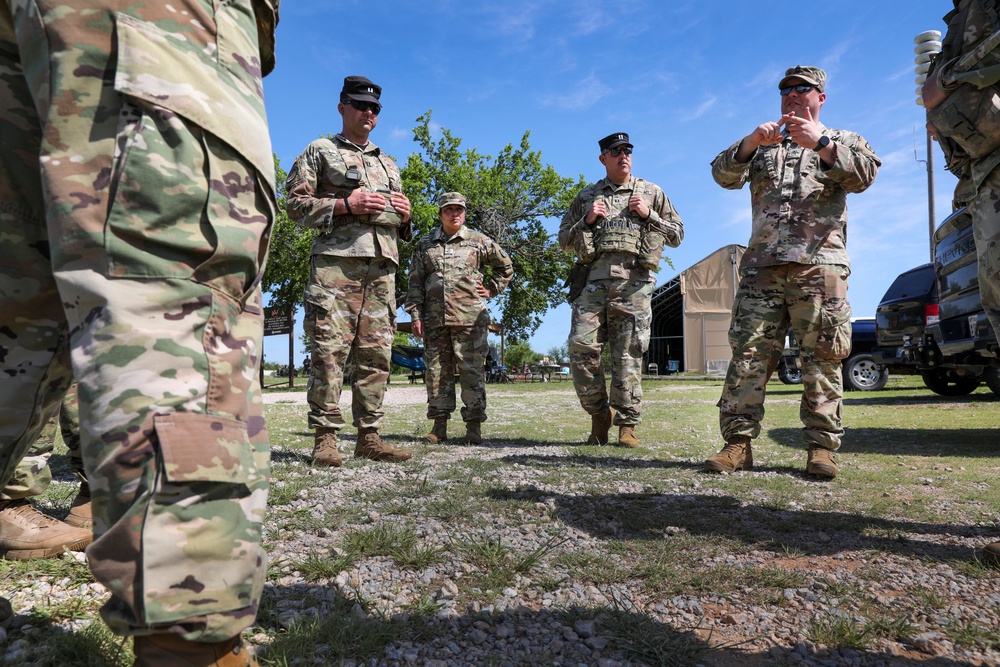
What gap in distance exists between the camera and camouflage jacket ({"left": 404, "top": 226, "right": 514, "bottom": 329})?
6117 millimetres

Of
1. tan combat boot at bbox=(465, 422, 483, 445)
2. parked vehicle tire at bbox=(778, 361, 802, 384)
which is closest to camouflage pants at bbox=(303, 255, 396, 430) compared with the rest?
tan combat boot at bbox=(465, 422, 483, 445)

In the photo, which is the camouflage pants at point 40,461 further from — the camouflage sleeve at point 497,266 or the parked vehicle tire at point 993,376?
the parked vehicle tire at point 993,376

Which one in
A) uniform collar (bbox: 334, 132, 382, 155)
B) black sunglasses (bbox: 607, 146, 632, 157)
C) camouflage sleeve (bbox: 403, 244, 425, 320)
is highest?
black sunglasses (bbox: 607, 146, 632, 157)

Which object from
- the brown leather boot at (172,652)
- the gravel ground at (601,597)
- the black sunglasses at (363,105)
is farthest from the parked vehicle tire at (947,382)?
the brown leather boot at (172,652)

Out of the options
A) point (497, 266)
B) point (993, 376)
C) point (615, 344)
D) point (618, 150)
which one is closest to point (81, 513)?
point (615, 344)

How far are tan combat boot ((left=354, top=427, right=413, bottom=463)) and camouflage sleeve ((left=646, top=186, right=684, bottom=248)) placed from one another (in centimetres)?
294

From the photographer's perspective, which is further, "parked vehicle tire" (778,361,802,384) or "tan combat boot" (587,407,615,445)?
"parked vehicle tire" (778,361,802,384)

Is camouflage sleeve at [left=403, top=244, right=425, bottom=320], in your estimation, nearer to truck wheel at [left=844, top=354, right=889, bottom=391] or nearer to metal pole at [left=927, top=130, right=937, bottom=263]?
truck wheel at [left=844, top=354, right=889, bottom=391]

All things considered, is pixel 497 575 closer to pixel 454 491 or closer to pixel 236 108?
pixel 454 491

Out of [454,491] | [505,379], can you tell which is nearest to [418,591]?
[454,491]

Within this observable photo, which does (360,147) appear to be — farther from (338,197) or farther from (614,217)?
(614,217)

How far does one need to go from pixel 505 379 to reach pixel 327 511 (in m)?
21.3

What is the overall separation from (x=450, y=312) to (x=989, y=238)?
4431mm

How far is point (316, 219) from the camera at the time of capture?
411cm
